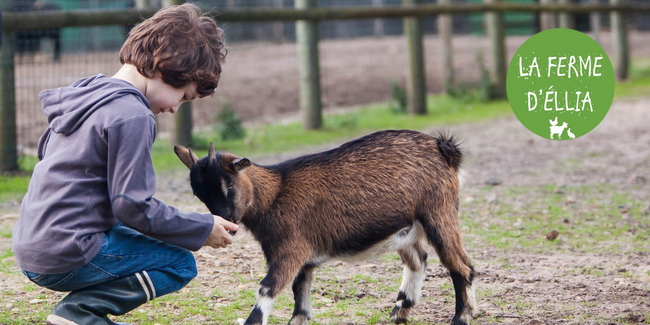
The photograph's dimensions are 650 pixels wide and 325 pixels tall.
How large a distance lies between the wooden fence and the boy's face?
425 centimetres

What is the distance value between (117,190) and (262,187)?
95 centimetres

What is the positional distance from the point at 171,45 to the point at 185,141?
5.54 m

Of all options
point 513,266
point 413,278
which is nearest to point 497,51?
point 513,266

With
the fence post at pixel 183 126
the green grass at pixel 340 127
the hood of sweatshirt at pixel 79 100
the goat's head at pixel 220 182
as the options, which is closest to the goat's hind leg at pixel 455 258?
the goat's head at pixel 220 182

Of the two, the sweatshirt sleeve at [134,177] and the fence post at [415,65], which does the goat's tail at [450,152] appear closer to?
the sweatshirt sleeve at [134,177]

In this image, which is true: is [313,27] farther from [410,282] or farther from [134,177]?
[134,177]

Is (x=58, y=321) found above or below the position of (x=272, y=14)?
below

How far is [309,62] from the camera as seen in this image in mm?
9609

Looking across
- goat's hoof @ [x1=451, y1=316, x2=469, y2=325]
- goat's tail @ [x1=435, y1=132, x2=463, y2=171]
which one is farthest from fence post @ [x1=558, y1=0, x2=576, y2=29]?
goat's hoof @ [x1=451, y1=316, x2=469, y2=325]

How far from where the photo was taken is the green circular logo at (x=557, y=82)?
6.54 meters

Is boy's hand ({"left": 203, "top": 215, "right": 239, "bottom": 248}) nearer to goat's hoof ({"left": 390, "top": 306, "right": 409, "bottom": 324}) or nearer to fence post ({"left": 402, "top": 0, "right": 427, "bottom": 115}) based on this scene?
goat's hoof ({"left": 390, "top": 306, "right": 409, "bottom": 324})

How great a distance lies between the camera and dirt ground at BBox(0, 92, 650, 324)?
12.9 ft

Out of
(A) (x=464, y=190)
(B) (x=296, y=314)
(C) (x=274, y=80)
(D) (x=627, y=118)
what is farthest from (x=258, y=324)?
(C) (x=274, y=80)

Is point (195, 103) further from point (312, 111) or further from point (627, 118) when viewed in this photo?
point (627, 118)
